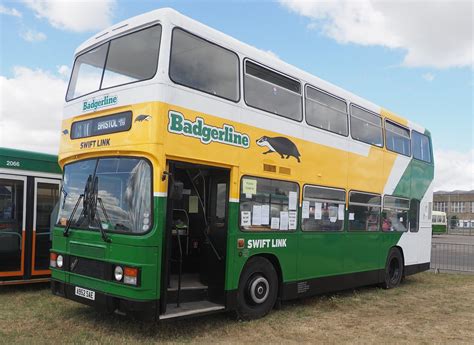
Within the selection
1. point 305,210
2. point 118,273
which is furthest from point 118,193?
point 305,210

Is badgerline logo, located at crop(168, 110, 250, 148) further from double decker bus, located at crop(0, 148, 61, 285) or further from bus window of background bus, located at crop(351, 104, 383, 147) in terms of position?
double decker bus, located at crop(0, 148, 61, 285)

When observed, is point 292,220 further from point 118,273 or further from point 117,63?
point 117,63

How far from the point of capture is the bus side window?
12672 millimetres

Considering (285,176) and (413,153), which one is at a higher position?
(413,153)

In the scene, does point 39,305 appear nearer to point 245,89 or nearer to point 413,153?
point 245,89

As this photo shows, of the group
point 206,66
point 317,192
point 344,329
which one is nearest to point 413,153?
point 317,192

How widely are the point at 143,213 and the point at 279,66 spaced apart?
12.4 feet

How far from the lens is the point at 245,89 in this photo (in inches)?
304

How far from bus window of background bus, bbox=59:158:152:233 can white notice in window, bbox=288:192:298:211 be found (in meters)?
3.02

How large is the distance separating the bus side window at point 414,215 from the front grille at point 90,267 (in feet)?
28.5

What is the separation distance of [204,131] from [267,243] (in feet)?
7.33

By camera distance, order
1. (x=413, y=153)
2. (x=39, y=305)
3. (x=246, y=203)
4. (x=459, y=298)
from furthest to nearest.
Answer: (x=413, y=153)
(x=459, y=298)
(x=39, y=305)
(x=246, y=203)

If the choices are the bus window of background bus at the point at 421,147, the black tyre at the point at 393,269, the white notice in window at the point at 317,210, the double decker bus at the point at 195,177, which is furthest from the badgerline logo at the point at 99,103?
the bus window of background bus at the point at 421,147

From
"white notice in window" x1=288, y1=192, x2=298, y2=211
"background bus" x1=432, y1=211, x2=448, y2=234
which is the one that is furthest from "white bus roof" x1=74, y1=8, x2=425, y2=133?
"background bus" x1=432, y1=211, x2=448, y2=234
